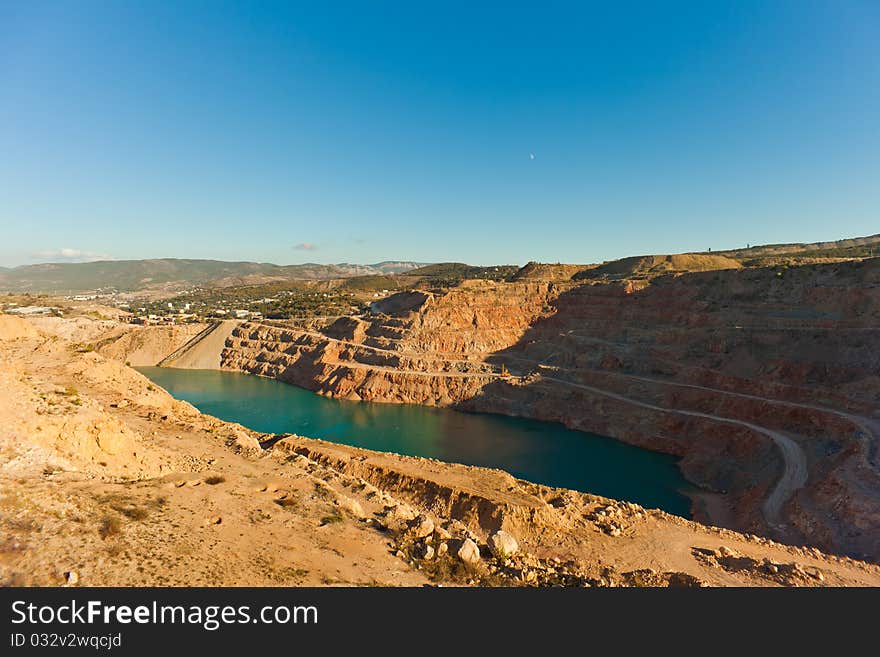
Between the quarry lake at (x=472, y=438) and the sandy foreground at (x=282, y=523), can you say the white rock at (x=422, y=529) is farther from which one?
the quarry lake at (x=472, y=438)

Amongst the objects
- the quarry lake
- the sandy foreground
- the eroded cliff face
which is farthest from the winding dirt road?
the sandy foreground

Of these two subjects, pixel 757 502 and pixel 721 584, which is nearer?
pixel 721 584

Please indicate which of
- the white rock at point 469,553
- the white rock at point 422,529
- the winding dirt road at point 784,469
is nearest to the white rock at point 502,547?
the white rock at point 469,553

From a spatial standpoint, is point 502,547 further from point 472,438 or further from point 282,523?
point 472,438

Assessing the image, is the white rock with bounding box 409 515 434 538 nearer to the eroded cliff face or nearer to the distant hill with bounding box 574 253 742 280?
the eroded cliff face

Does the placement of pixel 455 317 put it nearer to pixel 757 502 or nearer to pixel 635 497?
pixel 635 497

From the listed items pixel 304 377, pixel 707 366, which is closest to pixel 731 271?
pixel 707 366

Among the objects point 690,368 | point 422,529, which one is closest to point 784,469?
point 690,368
